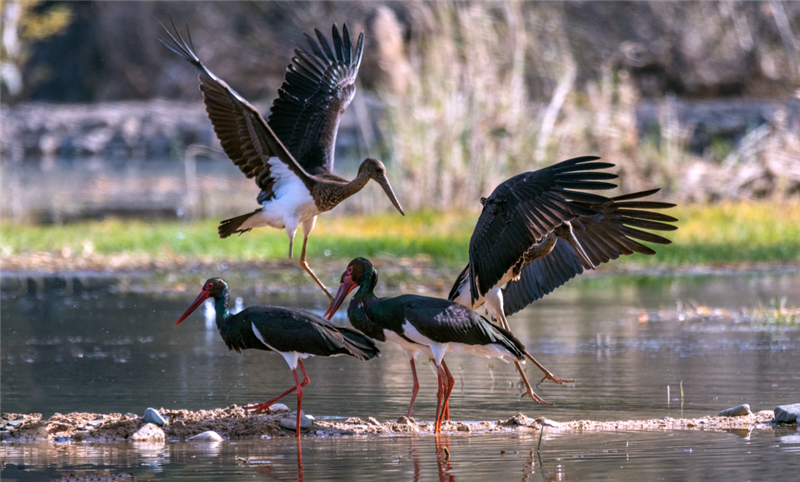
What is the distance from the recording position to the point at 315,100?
32.9 feet

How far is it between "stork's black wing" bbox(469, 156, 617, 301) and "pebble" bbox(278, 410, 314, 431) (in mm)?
1285

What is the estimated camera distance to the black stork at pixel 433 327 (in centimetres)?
682

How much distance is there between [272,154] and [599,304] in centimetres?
450

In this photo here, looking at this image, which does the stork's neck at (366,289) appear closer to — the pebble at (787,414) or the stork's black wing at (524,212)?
the stork's black wing at (524,212)

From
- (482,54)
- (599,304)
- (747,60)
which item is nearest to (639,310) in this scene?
(599,304)

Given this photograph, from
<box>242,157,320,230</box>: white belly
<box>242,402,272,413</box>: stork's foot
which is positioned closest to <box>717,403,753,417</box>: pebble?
<box>242,402,272,413</box>: stork's foot

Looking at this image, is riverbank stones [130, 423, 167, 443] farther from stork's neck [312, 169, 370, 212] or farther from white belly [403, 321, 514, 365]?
stork's neck [312, 169, 370, 212]

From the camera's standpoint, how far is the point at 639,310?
1139 centimetres

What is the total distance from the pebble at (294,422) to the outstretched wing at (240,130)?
222 cm

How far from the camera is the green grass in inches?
572

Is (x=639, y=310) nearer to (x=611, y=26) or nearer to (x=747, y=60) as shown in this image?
(x=747, y=60)

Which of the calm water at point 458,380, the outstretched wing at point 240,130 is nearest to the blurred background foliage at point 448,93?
the calm water at point 458,380

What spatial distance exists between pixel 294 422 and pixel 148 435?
84cm

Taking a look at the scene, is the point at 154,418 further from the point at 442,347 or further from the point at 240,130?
the point at 240,130
